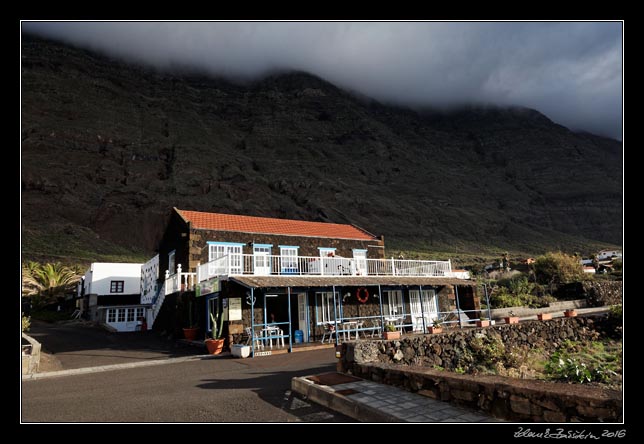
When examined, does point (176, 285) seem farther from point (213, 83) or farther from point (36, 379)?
point (213, 83)

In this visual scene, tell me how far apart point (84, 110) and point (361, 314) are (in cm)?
9151

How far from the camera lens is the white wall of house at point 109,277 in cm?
3216

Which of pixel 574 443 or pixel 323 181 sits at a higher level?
pixel 323 181

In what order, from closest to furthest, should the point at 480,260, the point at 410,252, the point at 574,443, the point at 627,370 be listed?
the point at 627,370 < the point at 574,443 < the point at 480,260 < the point at 410,252

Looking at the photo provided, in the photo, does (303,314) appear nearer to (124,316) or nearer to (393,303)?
(393,303)

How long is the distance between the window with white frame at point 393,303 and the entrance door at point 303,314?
4326 millimetres

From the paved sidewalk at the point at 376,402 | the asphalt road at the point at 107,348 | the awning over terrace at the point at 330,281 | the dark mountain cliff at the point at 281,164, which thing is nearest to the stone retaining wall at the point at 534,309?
the awning over terrace at the point at 330,281

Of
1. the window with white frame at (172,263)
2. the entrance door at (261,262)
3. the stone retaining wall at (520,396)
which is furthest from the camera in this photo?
the window with white frame at (172,263)

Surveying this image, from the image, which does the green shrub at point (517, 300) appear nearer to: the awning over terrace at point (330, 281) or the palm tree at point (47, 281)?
the awning over terrace at point (330, 281)

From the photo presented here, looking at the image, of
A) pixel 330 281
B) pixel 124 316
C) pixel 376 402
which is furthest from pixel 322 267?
pixel 124 316

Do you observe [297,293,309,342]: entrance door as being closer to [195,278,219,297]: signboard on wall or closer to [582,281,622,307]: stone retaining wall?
[195,278,219,297]: signboard on wall

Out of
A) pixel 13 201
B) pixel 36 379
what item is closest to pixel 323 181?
pixel 36 379

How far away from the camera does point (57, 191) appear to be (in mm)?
67250

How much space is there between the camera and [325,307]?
1756cm
